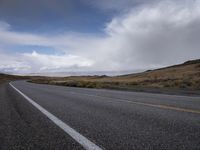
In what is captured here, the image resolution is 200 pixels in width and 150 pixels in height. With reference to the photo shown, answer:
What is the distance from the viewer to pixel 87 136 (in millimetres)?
4828

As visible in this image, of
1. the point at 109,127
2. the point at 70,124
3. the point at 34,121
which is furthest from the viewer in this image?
the point at 34,121

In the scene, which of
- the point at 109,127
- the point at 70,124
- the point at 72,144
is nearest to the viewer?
the point at 72,144

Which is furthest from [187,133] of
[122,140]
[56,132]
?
[56,132]

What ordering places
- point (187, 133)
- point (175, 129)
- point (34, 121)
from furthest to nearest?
point (34, 121) < point (175, 129) < point (187, 133)

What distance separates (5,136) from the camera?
17.1 ft

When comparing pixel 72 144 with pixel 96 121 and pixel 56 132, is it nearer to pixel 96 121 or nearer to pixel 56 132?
pixel 56 132

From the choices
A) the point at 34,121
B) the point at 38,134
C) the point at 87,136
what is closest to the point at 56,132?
the point at 38,134

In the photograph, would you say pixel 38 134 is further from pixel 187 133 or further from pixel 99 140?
pixel 187 133

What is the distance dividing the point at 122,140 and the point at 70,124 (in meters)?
1.98

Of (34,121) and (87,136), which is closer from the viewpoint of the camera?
(87,136)

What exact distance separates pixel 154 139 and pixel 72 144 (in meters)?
1.27

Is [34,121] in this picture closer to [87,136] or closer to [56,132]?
[56,132]

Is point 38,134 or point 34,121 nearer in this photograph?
point 38,134

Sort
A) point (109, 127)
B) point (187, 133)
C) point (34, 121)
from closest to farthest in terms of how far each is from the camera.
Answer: point (187, 133) < point (109, 127) < point (34, 121)
